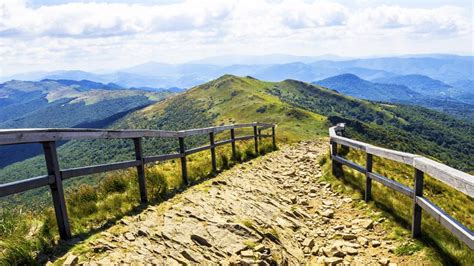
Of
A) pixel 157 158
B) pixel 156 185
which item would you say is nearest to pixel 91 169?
pixel 157 158

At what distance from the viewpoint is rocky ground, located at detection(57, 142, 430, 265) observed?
5.99 m

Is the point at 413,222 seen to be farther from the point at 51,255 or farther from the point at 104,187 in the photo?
the point at 104,187

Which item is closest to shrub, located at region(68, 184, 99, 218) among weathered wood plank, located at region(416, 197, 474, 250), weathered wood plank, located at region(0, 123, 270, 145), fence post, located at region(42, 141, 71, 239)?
fence post, located at region(42, 141, 71, 239)

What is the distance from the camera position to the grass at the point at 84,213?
17.8 ft

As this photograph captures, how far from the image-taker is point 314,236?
27.1 ft

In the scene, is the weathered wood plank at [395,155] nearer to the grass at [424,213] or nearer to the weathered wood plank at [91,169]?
the grass at [424,213]

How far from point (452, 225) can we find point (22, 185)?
22.7ft

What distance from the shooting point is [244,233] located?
712 centimetres

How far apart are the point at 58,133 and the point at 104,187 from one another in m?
3.35

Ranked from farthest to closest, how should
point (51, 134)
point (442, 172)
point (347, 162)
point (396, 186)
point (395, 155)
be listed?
1. point (347, 162)
2. point (395, 155)
3. point (396, 186)
4. point (51, 134)
5. point (442, 172)

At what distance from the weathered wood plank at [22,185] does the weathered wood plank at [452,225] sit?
6.68 meters

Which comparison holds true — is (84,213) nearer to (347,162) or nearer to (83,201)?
(83,201)

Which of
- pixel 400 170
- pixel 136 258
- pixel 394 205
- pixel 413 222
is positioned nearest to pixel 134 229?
pixel 136 258

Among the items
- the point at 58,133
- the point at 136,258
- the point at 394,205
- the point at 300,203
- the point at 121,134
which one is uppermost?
the point at 58,133
